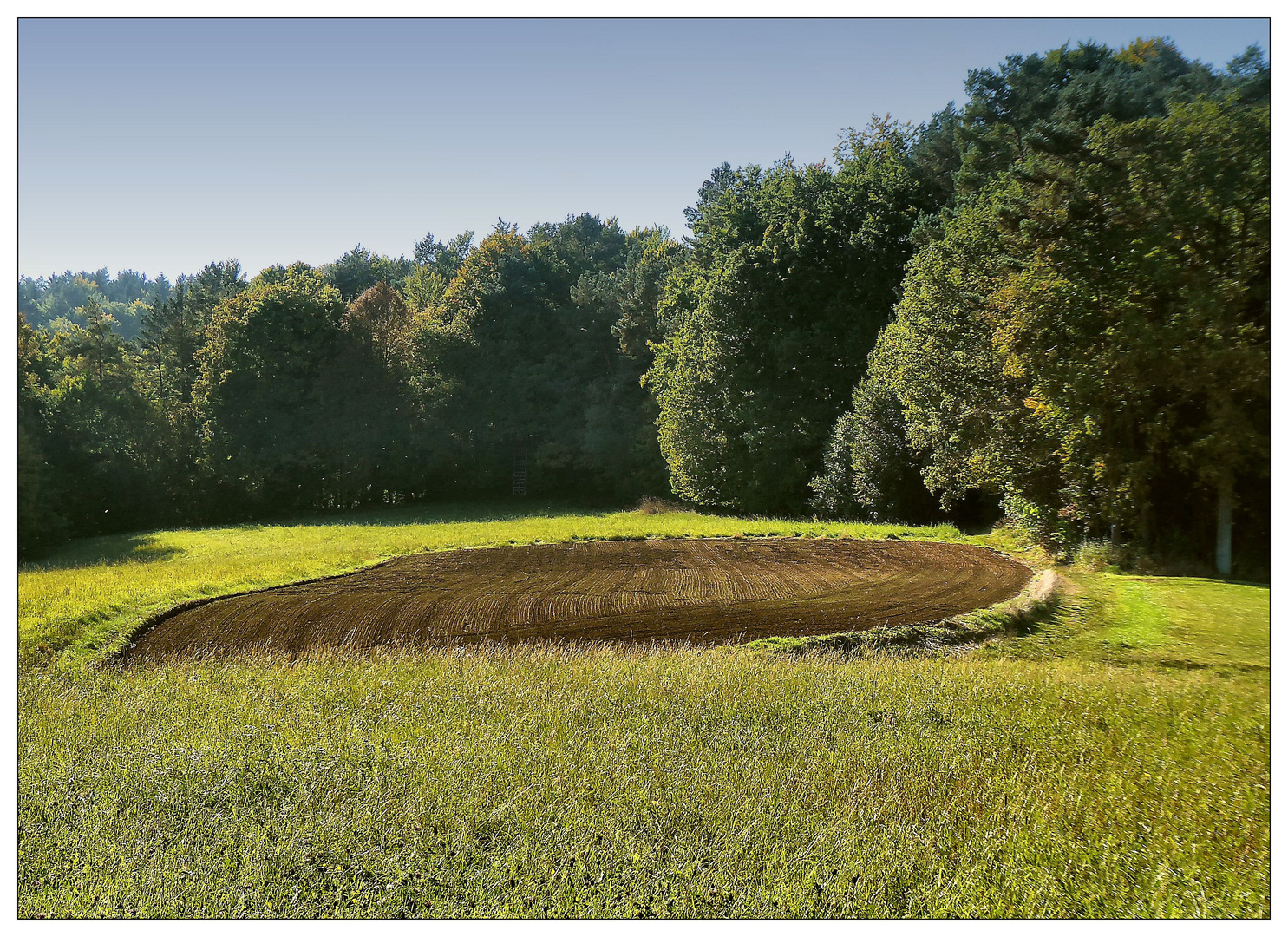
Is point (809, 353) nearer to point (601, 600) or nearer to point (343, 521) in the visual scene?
point (601, 600)

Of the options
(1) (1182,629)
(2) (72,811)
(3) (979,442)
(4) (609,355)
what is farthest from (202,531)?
(1) (1182,629)

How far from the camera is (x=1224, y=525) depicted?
8273mm

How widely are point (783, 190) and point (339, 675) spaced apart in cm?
2618

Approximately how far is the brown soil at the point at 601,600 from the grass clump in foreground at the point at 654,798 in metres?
3.21

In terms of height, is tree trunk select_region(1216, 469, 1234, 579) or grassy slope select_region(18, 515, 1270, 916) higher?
tree trunk select_region(1216, 469, 1234, 579)

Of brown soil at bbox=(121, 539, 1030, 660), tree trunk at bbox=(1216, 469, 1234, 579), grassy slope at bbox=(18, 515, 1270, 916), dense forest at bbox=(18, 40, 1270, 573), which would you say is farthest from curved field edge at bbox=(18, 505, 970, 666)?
tree trunk at bbox=(1216, 469, 1234, 579)

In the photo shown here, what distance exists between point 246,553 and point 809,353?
1880cm

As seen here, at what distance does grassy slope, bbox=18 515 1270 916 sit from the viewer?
3662 millimetres

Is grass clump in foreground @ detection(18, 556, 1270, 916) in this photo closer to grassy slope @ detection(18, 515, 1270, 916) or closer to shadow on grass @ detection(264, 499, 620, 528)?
grassy slope @ detection(18, 515, 1270, 916)

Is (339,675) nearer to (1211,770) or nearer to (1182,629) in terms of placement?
(1211,770)

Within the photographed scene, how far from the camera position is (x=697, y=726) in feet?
18.0

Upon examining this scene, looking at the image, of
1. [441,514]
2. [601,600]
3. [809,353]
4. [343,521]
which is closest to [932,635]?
[601,600]

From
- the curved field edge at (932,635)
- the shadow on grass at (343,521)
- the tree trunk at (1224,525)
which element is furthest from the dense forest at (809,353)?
the curved field edge at (932,635)

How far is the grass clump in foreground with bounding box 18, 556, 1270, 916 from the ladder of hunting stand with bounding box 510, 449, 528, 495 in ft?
104
